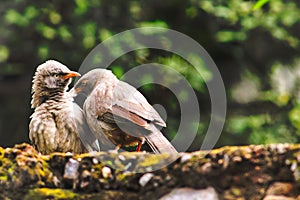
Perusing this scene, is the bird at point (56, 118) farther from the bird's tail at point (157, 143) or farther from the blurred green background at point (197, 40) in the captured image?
the blurred green background at point (197, 40)

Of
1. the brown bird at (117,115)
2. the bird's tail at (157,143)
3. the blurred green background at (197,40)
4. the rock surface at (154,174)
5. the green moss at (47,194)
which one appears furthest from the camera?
the blurred green background at (197,40)

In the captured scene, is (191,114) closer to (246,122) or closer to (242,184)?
(246,122)

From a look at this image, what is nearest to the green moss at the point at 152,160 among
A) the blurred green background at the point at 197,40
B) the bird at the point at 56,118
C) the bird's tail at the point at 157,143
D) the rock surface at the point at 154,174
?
the rock surface at the point at 154,174

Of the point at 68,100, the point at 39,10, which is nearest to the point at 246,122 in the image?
the point at 39,10

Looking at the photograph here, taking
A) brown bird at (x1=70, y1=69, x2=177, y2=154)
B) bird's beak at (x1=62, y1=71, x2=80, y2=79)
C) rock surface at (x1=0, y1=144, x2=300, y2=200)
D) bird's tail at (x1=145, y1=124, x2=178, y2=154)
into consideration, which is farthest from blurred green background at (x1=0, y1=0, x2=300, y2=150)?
rock surface at (x1=0, y1=144, x2=300, y2=200)

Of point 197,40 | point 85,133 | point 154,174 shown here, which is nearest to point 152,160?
point 154,174

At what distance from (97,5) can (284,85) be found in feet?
8.69

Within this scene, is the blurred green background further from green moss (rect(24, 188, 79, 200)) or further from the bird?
green moss (rect(24, 188, 79, 200))

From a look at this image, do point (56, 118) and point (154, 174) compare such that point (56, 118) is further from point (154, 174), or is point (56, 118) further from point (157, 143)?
point (154, 174)

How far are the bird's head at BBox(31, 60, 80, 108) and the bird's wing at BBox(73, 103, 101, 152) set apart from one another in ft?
0.55

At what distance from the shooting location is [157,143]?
3.62 meters

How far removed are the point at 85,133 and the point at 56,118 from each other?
0.64ft

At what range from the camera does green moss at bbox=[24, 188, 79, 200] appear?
3000mm

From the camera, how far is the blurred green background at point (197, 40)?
24.7 ft
